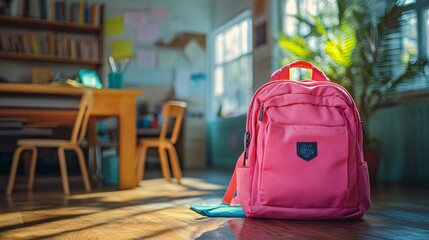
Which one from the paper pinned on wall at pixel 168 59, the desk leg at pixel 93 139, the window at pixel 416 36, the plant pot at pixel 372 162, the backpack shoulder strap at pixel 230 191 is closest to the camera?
the backpack shoulder strap at pixel 230 191

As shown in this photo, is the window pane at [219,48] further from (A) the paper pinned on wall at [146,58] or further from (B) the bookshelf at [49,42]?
(B) the bookshelf at [49,42]

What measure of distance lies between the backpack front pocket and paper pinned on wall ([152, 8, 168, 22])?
461cm

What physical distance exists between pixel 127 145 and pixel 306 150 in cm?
183

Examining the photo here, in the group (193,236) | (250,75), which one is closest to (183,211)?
(193,236)

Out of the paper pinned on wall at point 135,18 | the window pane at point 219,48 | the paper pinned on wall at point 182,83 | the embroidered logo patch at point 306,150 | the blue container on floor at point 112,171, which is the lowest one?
the blue container on floor at point 112,171

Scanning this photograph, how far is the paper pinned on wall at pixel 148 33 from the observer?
571 cm

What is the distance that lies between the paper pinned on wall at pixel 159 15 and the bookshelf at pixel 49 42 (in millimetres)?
801

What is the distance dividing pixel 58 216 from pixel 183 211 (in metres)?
0.45

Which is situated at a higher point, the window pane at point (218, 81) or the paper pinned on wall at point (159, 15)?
the paper pinned on wall at point (159, 15)

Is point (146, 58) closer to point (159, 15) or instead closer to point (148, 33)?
point (148, 33)

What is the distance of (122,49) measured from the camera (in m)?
5.59

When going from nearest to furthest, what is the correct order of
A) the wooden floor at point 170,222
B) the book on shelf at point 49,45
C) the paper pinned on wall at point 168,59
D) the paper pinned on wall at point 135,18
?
the wooden floor at point 170,222 → the book on shelf at point 49,45 → the paper pinned on wall at point 135,18 → the paper pinned on wall at point 168,59

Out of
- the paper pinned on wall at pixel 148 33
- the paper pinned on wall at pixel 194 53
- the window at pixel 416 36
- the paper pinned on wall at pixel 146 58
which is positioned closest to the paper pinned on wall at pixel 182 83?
the paper pinned on wall at pixel 194 53

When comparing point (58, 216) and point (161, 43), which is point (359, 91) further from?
point (161, 43)
